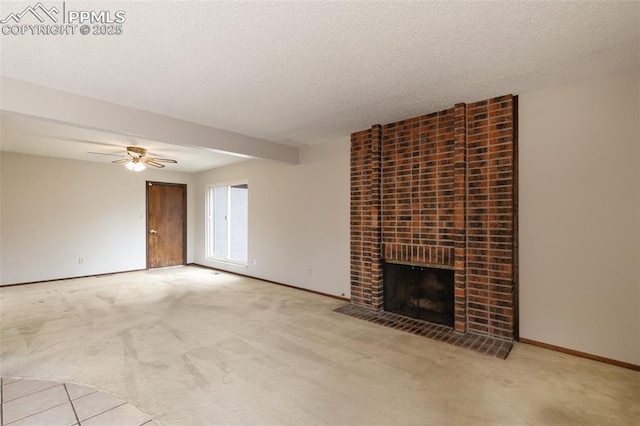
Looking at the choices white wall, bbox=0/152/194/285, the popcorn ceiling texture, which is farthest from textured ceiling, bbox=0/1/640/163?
white wall, bbox=0/152/194/285

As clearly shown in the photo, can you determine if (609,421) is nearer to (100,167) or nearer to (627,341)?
(627,341)

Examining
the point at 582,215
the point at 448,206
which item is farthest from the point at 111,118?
the point at 582,215

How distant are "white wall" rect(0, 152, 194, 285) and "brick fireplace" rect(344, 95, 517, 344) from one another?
522cm

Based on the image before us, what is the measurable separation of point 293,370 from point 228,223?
201 inches

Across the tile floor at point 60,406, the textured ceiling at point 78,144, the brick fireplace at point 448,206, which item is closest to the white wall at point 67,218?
the textured ceiling at point 78,144

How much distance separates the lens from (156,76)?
2488 millimetres

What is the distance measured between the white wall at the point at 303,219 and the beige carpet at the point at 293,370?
1.01 metres

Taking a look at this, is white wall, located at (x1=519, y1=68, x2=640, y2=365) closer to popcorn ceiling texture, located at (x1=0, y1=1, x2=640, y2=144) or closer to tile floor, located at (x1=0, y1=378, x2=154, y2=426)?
popcorn ceiling texture, located at (x1=0, y1=1, x2=640, y2=144)

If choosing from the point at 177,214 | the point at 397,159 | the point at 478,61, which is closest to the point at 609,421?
the point at 478,61

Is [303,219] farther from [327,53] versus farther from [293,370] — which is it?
[327,53]

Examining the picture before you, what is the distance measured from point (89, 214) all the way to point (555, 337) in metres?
7.71

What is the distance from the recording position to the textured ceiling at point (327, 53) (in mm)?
1726

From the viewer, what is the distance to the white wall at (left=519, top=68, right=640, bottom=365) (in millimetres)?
2406

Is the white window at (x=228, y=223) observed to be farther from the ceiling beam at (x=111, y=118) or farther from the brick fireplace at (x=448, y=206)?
the brick fireplace at (x=448, y=206)
